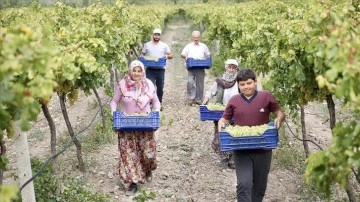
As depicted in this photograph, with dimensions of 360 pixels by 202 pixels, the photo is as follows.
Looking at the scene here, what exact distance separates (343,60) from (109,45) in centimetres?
532

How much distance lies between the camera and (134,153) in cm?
725

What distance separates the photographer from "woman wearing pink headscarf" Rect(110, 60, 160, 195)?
7.16m

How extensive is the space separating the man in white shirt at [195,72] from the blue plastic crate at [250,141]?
675 centimetres

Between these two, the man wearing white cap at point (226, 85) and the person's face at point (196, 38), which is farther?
the person's face at point (196, 38)

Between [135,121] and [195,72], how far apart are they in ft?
20.0

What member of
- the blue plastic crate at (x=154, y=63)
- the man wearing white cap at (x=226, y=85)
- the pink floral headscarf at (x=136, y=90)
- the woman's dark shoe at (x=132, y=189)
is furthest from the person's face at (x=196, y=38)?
the woman's dark shoe at (x=132, y=189)

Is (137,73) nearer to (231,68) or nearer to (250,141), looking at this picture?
(231,68)

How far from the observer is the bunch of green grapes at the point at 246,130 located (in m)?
5.45

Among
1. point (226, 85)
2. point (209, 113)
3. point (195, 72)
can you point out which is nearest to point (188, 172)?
point (209, 113)

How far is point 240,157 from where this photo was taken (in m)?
5.66

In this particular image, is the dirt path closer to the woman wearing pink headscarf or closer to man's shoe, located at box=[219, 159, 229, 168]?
man's shoe, located at box=[219, 159, 229, 168]

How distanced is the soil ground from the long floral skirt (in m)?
0.28

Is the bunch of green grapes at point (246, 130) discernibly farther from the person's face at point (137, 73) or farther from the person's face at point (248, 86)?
the person's face at point (137, 73)

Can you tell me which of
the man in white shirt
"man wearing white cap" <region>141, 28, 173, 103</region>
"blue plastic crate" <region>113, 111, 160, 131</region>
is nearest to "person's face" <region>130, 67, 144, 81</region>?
"blue plastic crate" <region>113, 111, 160, 131</region>
